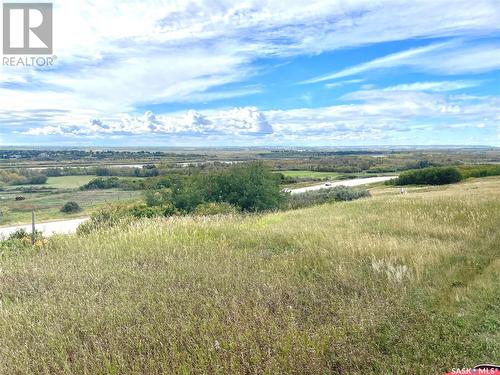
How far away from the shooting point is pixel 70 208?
35.2 m

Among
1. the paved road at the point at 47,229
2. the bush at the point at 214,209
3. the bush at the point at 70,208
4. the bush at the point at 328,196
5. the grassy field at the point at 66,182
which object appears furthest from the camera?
the grassy field at the point at 66,182

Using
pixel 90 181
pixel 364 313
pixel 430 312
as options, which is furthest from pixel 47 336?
pixel 90 181

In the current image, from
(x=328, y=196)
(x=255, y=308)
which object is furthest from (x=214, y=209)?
(x=255, y=308)

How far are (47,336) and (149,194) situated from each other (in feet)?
72.0

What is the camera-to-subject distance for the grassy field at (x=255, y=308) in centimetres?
399

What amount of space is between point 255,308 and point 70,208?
33915 millimetres

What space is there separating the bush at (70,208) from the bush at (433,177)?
145 ft

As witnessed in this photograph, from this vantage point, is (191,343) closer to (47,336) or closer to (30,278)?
(47,336)

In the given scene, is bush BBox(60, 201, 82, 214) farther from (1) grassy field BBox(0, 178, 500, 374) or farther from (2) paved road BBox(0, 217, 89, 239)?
(1) grassy field BBox(0, 178, 500, 374)

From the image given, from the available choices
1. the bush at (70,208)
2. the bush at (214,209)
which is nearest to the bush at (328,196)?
the bush at (214,209)

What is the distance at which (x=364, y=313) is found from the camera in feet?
15.7

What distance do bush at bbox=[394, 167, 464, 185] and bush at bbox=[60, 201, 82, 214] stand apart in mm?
44337

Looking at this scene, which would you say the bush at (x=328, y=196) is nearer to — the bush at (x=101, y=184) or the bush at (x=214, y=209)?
the bush at (x=214, y=209)

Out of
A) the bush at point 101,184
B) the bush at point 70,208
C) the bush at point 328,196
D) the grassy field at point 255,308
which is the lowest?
the bush at point 70,208
